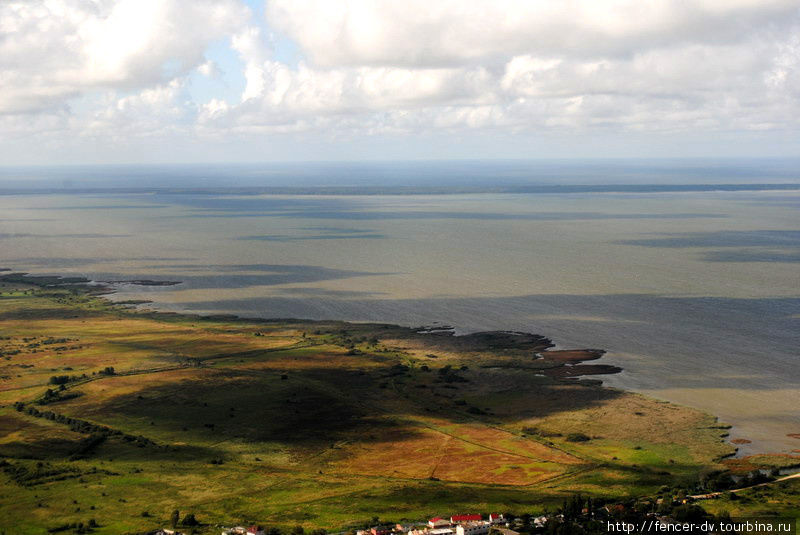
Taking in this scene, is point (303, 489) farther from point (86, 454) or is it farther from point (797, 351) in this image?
point (797, 351)

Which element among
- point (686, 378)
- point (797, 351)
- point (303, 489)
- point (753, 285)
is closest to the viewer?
point (303, 489)

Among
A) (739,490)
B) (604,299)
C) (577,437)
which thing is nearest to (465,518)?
(739,490)

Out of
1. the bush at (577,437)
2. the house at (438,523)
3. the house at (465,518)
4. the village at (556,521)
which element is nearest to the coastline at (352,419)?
the bush at (577,437)

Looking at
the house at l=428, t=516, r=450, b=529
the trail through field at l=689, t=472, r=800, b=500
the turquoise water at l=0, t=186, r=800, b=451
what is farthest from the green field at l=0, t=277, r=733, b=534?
the turquoise water at l=0, t=186, r=800, b=451

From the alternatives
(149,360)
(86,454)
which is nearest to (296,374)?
(149,360)

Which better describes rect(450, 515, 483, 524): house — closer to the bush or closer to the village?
the village
